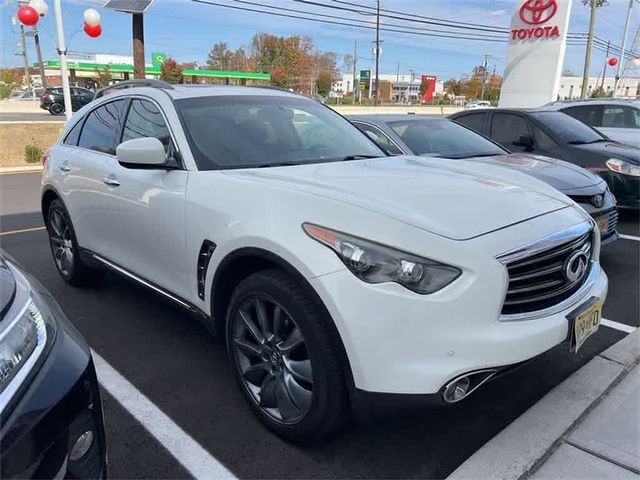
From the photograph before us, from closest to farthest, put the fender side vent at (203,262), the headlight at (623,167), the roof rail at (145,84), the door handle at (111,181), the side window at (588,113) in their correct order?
the fender side vent at (203,262) → the door handle at (111,181) → the roof rail at (145,84) → the headlight at (623,167) → the side window at (588,113)

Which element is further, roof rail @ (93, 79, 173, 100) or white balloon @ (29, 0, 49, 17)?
white balloon @ (29, 0, 49, 17)

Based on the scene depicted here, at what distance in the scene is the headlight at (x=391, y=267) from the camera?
1981 mm

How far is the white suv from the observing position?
1982mm

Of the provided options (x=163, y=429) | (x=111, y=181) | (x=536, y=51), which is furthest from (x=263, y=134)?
(x=536, y=51)

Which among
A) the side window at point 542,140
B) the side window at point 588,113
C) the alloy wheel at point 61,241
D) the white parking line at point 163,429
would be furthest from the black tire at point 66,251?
the side window at point 588,113

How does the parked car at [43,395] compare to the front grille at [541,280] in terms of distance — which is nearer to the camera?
the parked car at [43,395]

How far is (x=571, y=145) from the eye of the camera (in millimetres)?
6742

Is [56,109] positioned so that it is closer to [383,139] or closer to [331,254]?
[383,139]

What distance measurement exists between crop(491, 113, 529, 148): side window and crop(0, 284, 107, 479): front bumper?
21.2 ft

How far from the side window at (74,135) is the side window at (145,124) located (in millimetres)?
896

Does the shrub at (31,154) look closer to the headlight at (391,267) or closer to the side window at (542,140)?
the side window at (542,140)

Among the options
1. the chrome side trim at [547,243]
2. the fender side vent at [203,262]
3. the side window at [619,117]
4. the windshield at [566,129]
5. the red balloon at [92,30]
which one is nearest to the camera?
the chrome side trim at [547,243]

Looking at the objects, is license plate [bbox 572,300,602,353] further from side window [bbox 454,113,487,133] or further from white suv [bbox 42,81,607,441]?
side window [bbox 454,113,487,133]

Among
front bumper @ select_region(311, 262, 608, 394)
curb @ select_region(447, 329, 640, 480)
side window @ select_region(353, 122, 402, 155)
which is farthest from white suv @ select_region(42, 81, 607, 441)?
side window @ select_region(353, 122, 402, 155)
